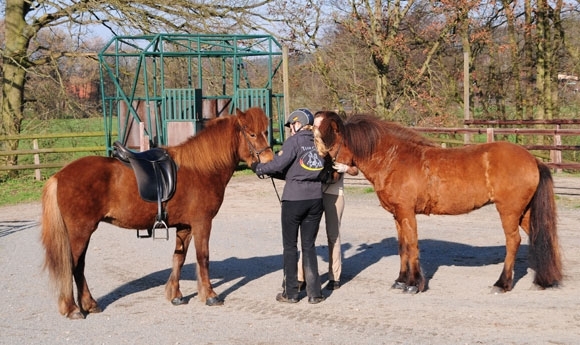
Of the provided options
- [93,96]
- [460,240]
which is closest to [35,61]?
[93,96]

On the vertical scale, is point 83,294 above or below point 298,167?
below

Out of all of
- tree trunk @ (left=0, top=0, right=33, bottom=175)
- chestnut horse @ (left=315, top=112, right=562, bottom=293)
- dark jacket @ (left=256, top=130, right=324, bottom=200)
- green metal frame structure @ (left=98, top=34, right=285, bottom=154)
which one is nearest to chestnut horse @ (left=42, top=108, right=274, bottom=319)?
dark jacket @ (left=256, top=130, right=324, bottom=200)

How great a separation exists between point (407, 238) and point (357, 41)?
1493cm

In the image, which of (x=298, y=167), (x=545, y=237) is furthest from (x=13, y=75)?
(x=545, y=237)

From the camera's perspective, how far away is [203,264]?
252 inches

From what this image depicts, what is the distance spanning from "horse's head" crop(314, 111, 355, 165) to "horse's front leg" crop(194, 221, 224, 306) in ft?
4.14

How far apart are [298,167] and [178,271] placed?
1473 millimetres

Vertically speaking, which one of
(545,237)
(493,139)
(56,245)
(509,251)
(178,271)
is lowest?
(178,271)

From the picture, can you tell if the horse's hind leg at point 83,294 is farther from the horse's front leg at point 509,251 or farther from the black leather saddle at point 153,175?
the horse's front leg at point 509,251

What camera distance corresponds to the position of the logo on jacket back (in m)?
6.23

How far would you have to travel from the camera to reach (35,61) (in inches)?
698

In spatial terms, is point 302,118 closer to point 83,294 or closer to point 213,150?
point 213,150

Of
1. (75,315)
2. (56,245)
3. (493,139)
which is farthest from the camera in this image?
(493,139)

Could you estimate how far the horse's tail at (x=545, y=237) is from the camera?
6395 millimetres
